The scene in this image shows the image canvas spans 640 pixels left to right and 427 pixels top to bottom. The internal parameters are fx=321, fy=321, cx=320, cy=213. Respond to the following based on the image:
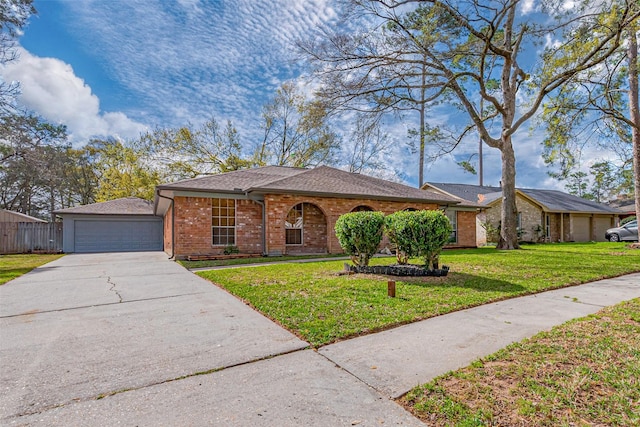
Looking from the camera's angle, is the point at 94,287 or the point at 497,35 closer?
the point at 94,287

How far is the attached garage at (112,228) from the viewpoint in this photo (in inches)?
707

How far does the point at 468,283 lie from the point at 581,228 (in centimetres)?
2354

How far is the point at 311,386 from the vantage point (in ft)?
8.28

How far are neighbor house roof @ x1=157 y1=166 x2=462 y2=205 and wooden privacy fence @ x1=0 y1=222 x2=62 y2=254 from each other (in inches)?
434

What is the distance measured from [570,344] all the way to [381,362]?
1985 millimetres

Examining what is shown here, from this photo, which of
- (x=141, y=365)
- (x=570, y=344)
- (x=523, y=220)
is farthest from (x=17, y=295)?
(x=523, y=220)

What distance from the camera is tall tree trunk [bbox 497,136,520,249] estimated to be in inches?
590

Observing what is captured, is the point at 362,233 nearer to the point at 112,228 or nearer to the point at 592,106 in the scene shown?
the point at 592,106

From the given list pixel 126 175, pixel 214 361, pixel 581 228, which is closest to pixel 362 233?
pixel 214 361

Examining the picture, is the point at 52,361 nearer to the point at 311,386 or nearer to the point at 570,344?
the point at 311,386

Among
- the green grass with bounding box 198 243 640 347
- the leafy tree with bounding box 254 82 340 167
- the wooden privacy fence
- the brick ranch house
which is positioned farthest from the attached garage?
the green grass with bounding box 198 243 640 347

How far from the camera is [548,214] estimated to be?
22438 mm

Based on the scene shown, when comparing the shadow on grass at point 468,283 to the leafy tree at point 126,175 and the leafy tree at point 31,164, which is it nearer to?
the leafy tree at point 31,164

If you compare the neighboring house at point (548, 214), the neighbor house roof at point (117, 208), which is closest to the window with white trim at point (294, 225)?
the neighbor house roof at point (117, 208)
